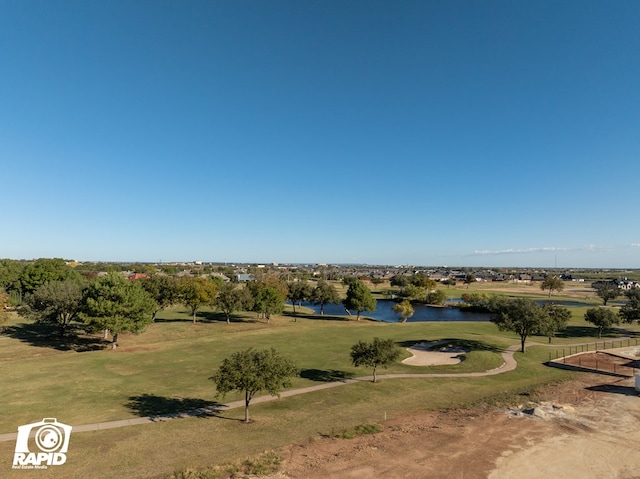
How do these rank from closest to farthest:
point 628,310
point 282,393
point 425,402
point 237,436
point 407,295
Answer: point 237,436
point 425,402
point 282,393
point 628,310
point 407,295

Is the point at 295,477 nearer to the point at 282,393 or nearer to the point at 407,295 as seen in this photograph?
the point at 282,393

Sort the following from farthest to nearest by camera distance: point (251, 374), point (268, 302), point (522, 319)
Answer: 1. point (268, 302)
2. point (522, 319)
3. point (251, 374)

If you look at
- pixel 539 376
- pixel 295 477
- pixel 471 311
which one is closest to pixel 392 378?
pixel 539 376

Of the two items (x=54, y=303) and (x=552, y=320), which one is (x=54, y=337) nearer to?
(x=54, y=303)

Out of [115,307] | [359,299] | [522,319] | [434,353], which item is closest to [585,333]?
[522,319]

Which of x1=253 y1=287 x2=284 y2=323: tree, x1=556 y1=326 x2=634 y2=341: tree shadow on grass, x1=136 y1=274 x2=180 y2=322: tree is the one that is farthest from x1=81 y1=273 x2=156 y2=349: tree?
x1=556 y1=326 x2=634 y2=341: tree shadow on grass

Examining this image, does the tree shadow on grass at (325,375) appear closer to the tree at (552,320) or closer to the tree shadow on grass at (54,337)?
the tree at (552,320)

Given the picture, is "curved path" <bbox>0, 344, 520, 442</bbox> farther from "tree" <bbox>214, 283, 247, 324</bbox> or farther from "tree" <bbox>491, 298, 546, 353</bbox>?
"tree" <bbox>214, 283, 247, 324</bbox>
